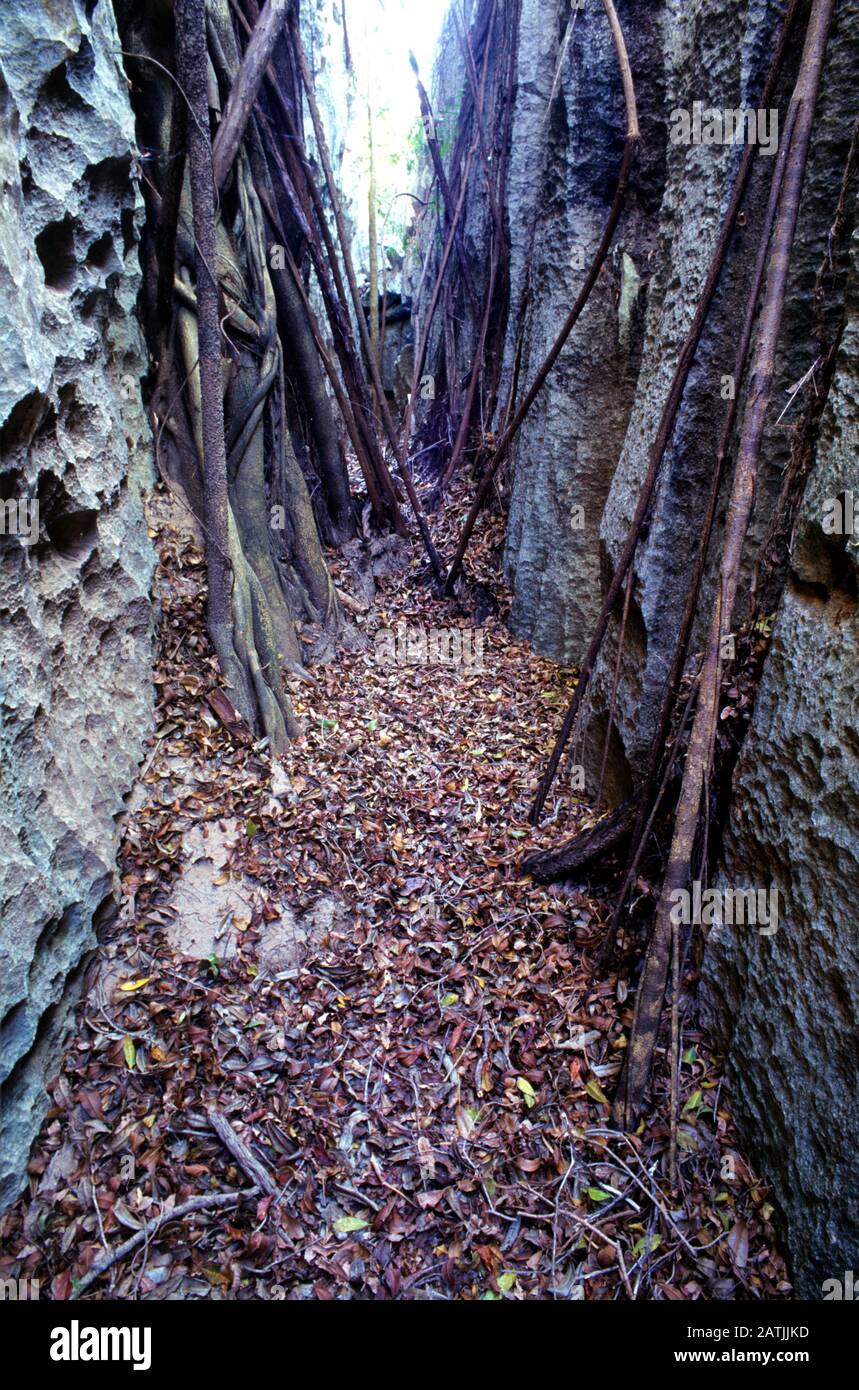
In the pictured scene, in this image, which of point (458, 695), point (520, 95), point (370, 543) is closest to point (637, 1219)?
point (458, 695)

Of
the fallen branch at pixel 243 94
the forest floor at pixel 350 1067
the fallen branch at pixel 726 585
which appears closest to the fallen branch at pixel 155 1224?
the forest floor at pixel 350 1067

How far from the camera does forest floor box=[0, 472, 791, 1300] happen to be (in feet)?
7.47

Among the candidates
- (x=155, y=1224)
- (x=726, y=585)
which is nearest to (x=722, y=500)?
(x=726, y=585)

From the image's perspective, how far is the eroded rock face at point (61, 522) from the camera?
7.84 ft

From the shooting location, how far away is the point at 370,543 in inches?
258

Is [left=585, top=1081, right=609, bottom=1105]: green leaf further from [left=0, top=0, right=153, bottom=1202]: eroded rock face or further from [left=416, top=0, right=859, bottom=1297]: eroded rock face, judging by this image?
[left=0, top=0, right=153, bottom=1202]: eroded rock face

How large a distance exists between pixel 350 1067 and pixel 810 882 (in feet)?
5.93

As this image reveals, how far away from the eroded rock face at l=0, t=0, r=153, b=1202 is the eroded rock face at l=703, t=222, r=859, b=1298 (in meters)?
2.36

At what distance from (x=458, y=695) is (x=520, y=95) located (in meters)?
5.10

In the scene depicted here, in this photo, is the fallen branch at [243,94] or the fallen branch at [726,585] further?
the fallen branch at [243,94]

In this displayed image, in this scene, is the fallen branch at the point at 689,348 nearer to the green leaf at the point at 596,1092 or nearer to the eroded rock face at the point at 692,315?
the eroded rock face at the point at 692,315

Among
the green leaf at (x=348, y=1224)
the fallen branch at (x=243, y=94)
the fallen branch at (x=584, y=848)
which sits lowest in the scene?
the green leaf at (x=348, y=1224)
